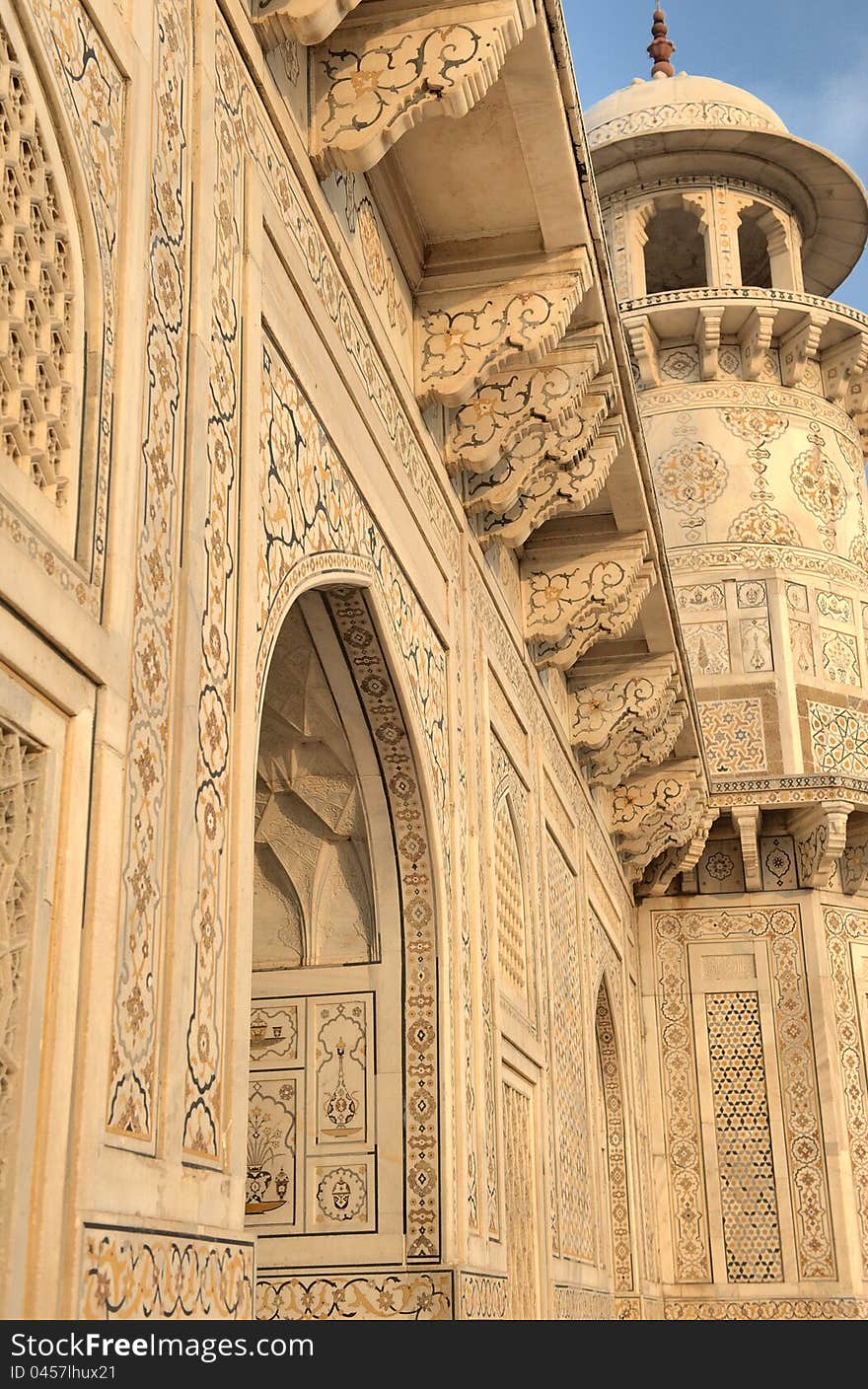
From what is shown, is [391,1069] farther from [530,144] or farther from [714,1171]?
[714,1171]

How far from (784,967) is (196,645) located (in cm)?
981

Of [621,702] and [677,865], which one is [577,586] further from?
[677,865]

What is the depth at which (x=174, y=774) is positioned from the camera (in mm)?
2877

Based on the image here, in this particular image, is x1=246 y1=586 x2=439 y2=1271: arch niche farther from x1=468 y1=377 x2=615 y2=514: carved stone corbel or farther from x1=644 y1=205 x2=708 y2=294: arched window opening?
x1=644 y1=205 x2=708 y2=294: arched window opening

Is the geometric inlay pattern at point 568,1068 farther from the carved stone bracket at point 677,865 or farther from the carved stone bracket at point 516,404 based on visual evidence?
the carved stone bracket at point 677,865

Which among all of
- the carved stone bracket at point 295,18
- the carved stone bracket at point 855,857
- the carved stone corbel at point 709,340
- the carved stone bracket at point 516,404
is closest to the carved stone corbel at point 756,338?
the carved stone corbel at point 709,340

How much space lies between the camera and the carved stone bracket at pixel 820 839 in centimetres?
1188

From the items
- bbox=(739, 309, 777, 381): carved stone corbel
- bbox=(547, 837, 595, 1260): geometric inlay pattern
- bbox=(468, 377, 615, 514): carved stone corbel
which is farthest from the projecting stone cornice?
bbox=(468, 377, 615, 514): carved stone corbel

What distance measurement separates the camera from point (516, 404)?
5.95 meters

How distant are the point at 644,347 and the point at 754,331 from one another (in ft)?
2.87

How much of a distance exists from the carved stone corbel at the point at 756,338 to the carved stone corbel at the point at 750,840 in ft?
11.9

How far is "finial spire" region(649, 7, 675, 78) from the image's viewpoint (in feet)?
51.5

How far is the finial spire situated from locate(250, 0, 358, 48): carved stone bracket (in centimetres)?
1215

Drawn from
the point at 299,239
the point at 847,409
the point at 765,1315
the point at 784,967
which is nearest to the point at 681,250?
the point at 847,409
